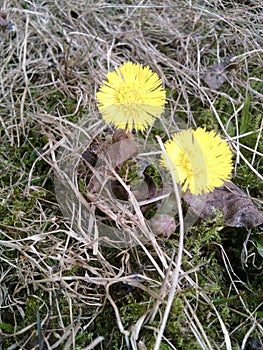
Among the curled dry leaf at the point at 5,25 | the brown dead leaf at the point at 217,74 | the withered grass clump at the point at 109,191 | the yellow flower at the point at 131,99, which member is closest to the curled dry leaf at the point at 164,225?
the withered grass clump at the point at 109,191

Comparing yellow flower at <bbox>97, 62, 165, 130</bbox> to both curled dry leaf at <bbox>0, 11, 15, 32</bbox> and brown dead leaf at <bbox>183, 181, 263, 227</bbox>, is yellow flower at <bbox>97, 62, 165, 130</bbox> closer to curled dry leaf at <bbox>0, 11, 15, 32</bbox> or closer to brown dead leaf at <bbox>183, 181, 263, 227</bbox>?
brown dead leaf at <bbox>183, 181, 263, 227</bbox>

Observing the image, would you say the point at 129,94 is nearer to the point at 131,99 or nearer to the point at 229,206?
the point at 131,99

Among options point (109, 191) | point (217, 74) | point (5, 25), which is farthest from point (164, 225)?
point (5, 25)

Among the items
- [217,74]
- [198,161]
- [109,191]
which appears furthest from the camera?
[217,74]

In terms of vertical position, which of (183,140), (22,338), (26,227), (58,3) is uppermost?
(58,3)

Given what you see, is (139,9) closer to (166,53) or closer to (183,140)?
(166,53)

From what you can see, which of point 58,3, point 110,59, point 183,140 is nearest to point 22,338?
point 183,140

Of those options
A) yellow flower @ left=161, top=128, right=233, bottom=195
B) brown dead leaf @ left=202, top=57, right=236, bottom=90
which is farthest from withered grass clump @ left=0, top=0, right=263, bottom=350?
yellow flower @ left=161, top=128, right=233, bottom=195

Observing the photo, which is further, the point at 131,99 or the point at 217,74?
the point at 217,74
